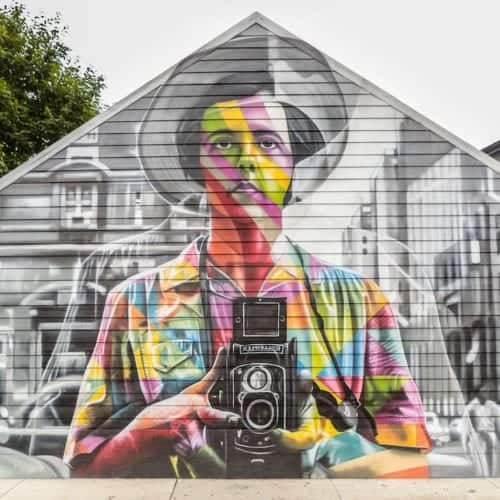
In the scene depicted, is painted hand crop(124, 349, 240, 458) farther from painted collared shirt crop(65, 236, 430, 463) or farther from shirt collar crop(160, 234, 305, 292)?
shirt collar crop(160, 234, 305, 292)

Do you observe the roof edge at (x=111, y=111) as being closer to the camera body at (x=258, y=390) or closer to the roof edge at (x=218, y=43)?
the roof edge at (x=218, y=43)

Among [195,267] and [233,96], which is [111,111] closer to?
[233,96]

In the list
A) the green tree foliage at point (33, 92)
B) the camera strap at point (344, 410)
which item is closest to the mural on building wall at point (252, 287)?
the camera strap at point (344, 410)

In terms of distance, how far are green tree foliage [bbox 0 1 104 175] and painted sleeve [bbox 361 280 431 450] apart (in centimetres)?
958

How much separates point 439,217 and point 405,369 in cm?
173

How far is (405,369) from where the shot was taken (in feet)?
18.9

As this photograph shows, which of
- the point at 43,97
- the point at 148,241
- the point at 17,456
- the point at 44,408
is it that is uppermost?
the point at 43,97

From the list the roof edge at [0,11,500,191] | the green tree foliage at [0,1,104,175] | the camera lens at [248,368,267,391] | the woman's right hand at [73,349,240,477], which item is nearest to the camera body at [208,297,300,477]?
the camera lens at [248,368,267,391]

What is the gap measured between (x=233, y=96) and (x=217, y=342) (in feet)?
9.17

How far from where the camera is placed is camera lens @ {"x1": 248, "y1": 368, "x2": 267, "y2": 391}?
571 centimetres

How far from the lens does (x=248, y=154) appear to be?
5988mm

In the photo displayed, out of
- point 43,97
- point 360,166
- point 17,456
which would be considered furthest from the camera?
point 43,97

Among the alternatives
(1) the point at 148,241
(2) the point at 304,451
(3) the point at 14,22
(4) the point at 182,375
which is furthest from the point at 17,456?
(3) the point at 14,22

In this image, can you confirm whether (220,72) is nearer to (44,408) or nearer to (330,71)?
(330,71)
